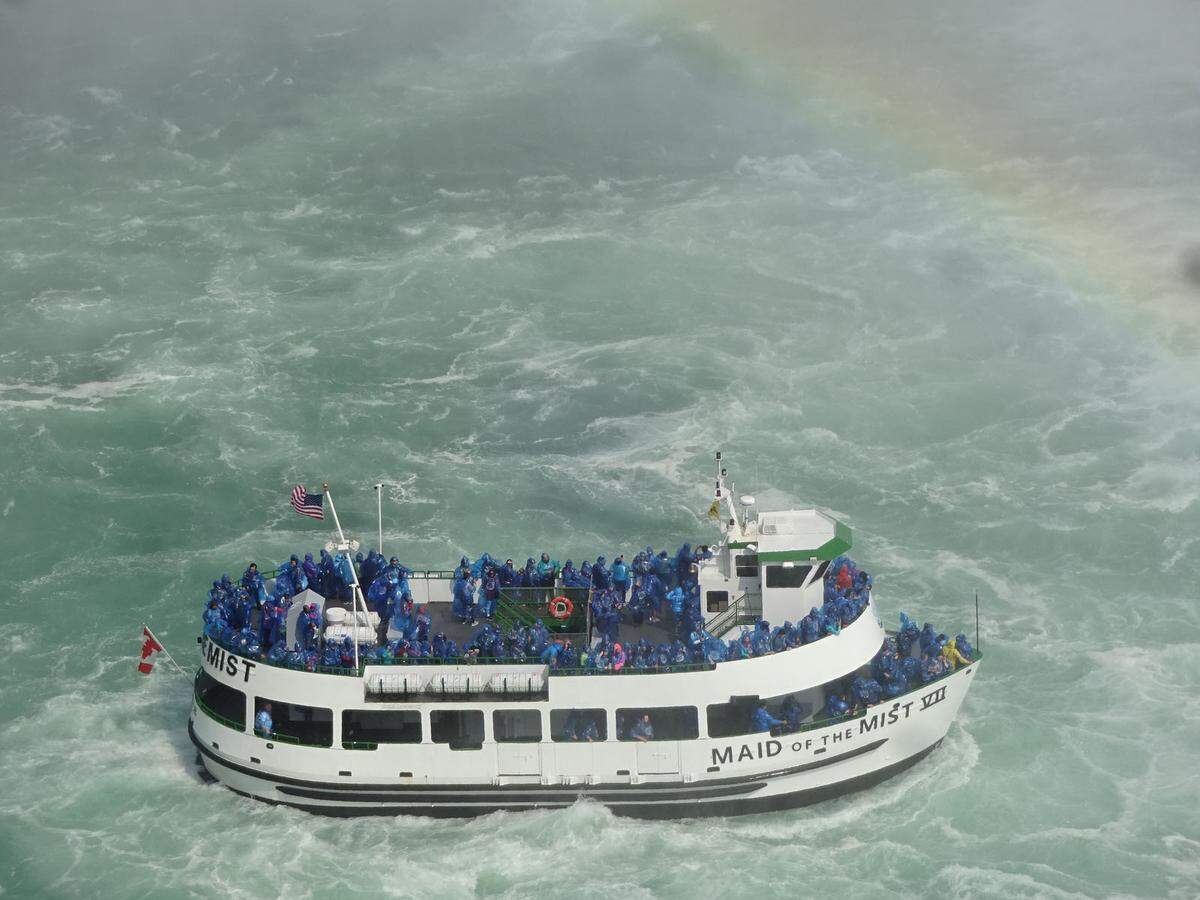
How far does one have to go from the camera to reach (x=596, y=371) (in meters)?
71.8

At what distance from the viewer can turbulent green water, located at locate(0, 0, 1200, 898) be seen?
46.6m

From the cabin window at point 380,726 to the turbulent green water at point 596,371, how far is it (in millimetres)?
2348

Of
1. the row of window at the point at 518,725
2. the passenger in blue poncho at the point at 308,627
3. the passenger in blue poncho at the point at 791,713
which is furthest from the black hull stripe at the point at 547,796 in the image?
the passenger in blue poncho at the point at 308,627

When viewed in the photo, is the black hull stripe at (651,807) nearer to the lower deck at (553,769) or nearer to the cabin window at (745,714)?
the lower deck at (553,769)

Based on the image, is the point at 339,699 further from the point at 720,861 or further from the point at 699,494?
the point at 699,494

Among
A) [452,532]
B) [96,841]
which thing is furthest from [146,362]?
[96,841]

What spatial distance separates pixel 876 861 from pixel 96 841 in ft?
64.4

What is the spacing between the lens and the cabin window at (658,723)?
45.4 m

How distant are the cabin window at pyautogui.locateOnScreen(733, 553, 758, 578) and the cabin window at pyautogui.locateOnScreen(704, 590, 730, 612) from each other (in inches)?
25.5

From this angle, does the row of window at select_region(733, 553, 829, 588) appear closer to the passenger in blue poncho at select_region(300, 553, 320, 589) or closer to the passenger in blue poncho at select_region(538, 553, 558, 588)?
the passenger in blue poncho at select_region(538, 553, 558, 588)

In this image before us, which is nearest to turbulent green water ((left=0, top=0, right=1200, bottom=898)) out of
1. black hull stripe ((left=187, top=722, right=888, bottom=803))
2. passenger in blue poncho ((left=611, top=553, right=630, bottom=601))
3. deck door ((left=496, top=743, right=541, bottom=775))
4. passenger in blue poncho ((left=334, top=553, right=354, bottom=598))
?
black hull stripe ((left=187, top=722, right=888, bottom=803))

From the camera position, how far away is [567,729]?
45.7 m

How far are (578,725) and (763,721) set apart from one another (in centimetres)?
459

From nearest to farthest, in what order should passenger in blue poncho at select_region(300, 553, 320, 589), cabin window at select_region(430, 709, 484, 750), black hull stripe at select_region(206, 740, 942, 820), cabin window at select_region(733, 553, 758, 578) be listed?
cabin window at select_region(430, 709, 484, 750)
black hull stripe at select_region(206, 740, 942, 820)
cabin window at select_region(733, 553, 758, 578)
passenger in blue poncho at select_region(300, 553, 320, 589)
